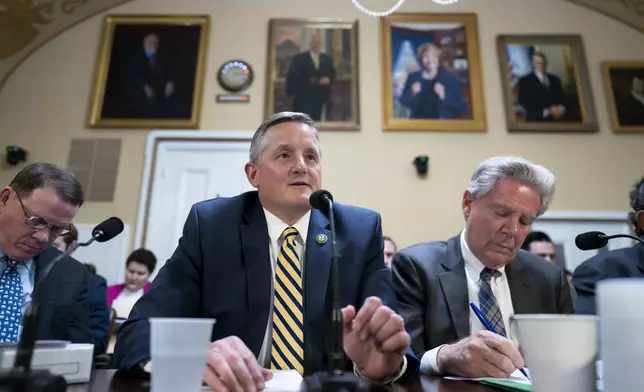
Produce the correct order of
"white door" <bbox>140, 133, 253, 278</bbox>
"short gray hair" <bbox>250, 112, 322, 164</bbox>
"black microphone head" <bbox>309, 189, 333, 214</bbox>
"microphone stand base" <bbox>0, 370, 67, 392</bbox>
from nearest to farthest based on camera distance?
"microphone stand base" <bbox>0, 370, 67, 392</bbox> < "black microphone head" <bbox>309, 189, 333, 214</bbox> < "short gray hair" <bbox>250, 112, 322, 164</bbox> < "white door" <bbox>140, 133, 253, 278</bbox>

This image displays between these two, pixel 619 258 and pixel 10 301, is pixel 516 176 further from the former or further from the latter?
pixel 10 301

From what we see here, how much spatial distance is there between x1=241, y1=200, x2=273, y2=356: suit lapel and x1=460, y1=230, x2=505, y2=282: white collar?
2.86ft

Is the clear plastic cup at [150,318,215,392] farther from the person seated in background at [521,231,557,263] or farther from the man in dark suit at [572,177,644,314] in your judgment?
the person seated in background at [521,231,557,263]

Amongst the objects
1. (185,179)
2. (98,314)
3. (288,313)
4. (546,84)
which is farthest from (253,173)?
(546,84)

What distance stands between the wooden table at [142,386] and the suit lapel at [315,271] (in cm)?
36

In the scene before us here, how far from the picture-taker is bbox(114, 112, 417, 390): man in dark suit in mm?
1348

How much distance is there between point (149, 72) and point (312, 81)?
5.90 ft

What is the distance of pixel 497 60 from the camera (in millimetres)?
5465

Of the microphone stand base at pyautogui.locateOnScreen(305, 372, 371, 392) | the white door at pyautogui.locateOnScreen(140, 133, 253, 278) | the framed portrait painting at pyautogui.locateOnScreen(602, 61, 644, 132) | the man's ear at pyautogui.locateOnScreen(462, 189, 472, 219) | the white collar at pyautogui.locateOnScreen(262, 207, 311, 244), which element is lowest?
the microphone stand base at pyautogui.locateOnScreen(305, 372, 371, 392)

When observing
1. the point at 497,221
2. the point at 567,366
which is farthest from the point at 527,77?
the point at 567,366

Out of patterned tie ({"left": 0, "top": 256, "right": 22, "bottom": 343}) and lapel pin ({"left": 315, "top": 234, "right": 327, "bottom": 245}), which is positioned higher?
lapel pin ({"left": 315, "top": 234, "right": 327, "bottom": 245})

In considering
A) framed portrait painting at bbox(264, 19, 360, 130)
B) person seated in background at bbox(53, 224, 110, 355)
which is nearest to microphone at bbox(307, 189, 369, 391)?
person seated in background at bbox(53, 224, 110, 355)

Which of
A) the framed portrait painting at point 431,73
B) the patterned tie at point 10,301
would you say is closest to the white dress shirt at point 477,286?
the patterned tie at point 10,301

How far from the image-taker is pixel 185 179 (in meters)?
5.12
